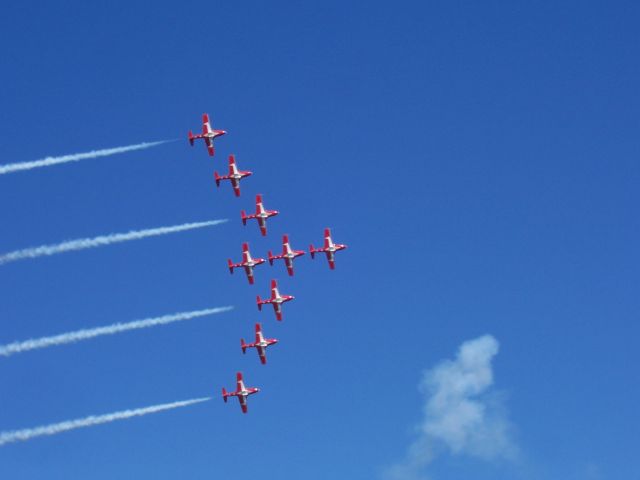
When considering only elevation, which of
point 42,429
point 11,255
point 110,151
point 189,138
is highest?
point 189,138

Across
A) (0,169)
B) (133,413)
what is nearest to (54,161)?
(0,169)

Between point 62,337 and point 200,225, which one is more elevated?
point 200,225

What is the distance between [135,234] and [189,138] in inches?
830

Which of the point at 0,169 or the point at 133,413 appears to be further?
the point at 133,413

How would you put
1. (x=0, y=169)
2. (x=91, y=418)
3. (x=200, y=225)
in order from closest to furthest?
(x=0, y=169) → (x=91, y=418) → (x=200, y=225)

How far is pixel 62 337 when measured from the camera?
574 feet

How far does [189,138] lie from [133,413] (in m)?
39.8

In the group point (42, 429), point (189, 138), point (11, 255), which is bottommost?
point (42, 429)

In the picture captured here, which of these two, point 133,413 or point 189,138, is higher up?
point 189,138

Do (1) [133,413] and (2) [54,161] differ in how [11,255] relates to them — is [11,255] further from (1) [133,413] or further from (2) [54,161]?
(1) [133,413]

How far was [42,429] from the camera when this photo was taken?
173m

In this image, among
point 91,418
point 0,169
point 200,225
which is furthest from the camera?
point 200,225

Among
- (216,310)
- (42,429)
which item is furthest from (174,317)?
(42,429)

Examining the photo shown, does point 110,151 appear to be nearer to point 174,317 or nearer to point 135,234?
point 135,234
